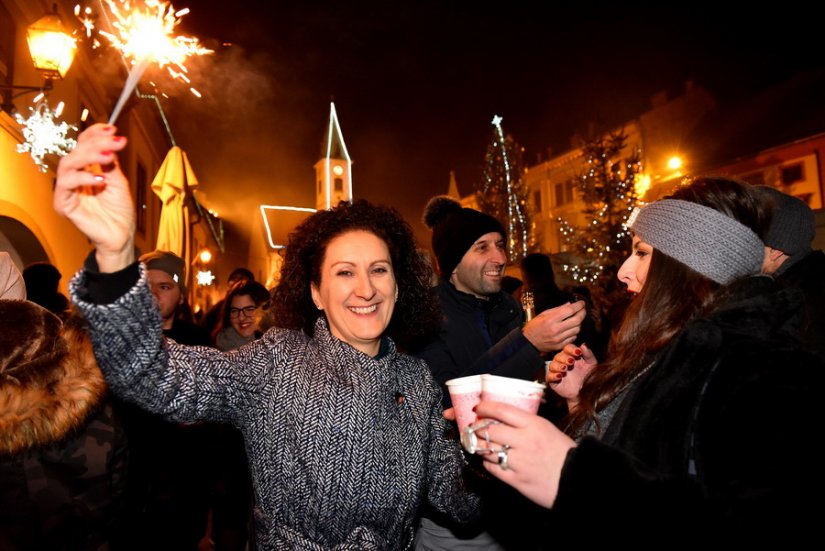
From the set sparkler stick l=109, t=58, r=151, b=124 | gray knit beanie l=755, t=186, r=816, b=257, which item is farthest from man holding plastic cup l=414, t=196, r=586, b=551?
sparkler stick l=109, t=58, r=151, b=124

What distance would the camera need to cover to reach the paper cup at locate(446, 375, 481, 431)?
198 centimetres

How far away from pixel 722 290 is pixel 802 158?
90.9ft

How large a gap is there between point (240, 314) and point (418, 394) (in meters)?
4.49

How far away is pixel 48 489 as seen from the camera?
237 centimetres

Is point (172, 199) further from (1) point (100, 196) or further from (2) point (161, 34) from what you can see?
(1) point (100, 196)

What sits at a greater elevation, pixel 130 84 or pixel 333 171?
pixel 333 171

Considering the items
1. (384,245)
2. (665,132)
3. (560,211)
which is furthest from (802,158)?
(384,245)

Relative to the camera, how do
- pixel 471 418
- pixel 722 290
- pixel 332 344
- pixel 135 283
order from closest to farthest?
pixel 135 283
pixel 722 290
pixel 471 418
pixel 332 344

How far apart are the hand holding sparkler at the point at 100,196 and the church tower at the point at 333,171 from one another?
190ft

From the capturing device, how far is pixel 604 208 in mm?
15703

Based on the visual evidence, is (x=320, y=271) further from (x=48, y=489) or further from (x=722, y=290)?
(x=722, y=290)

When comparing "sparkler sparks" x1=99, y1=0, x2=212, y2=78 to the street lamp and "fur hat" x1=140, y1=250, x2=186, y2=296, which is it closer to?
the street lamp

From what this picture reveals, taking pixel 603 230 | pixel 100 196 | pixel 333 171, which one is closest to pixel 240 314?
pixel 100 196

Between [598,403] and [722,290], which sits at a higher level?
[722,290]
